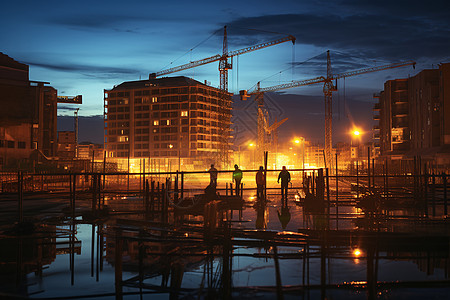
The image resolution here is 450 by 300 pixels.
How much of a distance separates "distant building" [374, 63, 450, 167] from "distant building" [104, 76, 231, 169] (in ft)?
174

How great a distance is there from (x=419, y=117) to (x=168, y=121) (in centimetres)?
7893

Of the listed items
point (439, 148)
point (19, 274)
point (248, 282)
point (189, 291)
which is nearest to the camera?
point (189, 291)

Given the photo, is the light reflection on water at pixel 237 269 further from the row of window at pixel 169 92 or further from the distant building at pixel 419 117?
the row of window at pixel 169 92

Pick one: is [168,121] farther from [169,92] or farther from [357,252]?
[357,252]

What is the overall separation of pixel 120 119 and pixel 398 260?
135926 mm

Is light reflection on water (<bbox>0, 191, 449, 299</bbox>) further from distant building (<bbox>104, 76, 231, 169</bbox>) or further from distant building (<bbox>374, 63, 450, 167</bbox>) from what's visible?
distant building (<bbox>104, 76, 231, 169</bbox>)

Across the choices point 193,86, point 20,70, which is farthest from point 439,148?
point 193,86

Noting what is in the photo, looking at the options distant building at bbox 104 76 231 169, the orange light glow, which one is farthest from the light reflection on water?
distant building at bbox 104 76 231 169

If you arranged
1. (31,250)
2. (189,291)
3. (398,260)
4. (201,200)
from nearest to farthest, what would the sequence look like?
(189,291), (398,260), (31,250), (201,200)

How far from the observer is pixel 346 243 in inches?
482

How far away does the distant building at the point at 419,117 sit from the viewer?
6450cm

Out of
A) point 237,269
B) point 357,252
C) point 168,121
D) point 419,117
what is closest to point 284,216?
point 357,252

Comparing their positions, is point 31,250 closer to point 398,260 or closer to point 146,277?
point 146,277

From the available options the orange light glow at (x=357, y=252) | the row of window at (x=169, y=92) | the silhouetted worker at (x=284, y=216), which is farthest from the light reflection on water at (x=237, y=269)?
the row of window at (x=169, y=92)
